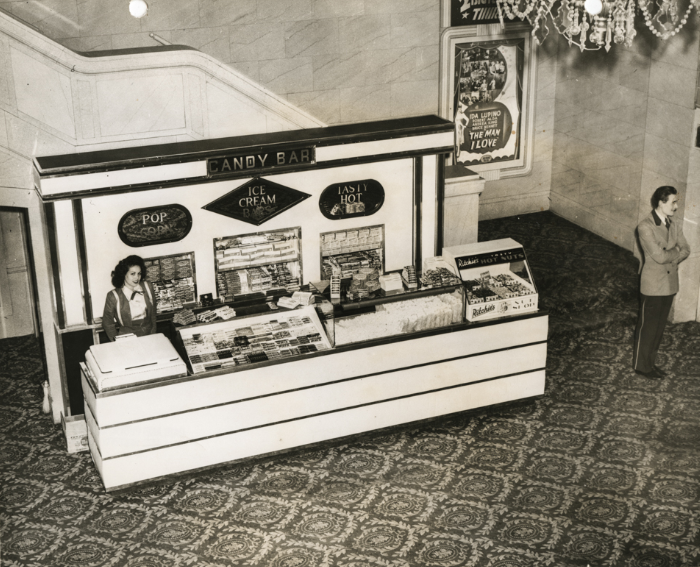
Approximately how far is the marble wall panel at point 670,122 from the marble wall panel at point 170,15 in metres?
5.20

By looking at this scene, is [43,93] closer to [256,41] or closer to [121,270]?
[121,270]

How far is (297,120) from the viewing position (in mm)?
9336

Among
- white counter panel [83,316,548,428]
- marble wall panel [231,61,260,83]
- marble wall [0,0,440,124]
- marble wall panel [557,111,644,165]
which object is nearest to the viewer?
white counter panel [83,316,548,428]

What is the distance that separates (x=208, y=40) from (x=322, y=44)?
3.82 ft

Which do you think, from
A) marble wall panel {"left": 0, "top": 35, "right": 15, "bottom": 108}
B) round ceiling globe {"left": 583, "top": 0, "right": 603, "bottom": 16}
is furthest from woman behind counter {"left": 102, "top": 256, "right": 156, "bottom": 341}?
round ceiling globe {"left": 583, "top": 0, "right": 603, "bottom": 16}

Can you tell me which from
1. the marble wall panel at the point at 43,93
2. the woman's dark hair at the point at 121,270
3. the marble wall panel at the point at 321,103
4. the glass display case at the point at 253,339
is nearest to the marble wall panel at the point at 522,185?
the marble wall panel at the point at 321,103

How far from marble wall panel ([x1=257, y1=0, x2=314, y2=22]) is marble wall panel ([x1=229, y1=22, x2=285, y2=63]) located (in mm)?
59

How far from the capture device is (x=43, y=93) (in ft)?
26.8

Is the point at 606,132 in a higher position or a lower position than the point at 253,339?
higher

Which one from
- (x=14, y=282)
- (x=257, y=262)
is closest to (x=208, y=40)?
(x=257, y=262)

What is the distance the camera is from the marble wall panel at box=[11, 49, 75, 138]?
317 inches

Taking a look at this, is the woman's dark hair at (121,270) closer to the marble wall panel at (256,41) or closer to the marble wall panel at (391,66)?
the marble wall panel at (256,41)

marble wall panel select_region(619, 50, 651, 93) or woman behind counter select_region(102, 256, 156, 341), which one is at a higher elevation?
marble wall panel select_region(619, 50, 651, 93)

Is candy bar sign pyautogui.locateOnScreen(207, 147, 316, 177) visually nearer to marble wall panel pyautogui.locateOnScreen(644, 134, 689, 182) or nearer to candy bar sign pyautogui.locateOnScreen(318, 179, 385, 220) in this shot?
candy bar sign pyautogui.locateOnScreen(318, 179, 385, 220)
